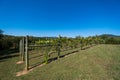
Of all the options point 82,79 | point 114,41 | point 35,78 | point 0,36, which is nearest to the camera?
point 82,79

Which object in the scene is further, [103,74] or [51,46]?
[51,46]

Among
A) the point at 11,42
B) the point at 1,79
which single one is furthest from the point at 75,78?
the point at 11,42

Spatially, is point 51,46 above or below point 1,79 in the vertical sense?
above

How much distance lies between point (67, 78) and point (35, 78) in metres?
1.45

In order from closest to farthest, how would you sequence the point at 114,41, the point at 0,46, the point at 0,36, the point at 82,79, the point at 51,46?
1. the point at 82,79
2. the point at 51,46
3. the point at 0,46
4. the point at 0,36
5. the point at 114,41

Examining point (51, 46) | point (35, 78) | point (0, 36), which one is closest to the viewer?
point (35, 78)

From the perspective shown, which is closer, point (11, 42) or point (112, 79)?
point (112, 79)

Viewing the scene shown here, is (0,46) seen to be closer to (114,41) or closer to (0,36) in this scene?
(0,36)

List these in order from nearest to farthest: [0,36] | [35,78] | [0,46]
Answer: [35,78]
[0,46]
[0,36]

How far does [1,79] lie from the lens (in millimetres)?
5395

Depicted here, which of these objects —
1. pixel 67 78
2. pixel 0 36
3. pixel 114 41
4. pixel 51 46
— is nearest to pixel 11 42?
pixel 0 36

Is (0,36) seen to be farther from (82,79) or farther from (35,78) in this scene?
(82,79)

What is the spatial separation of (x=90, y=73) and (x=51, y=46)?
5.70 meters

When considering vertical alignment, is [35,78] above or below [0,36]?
below
